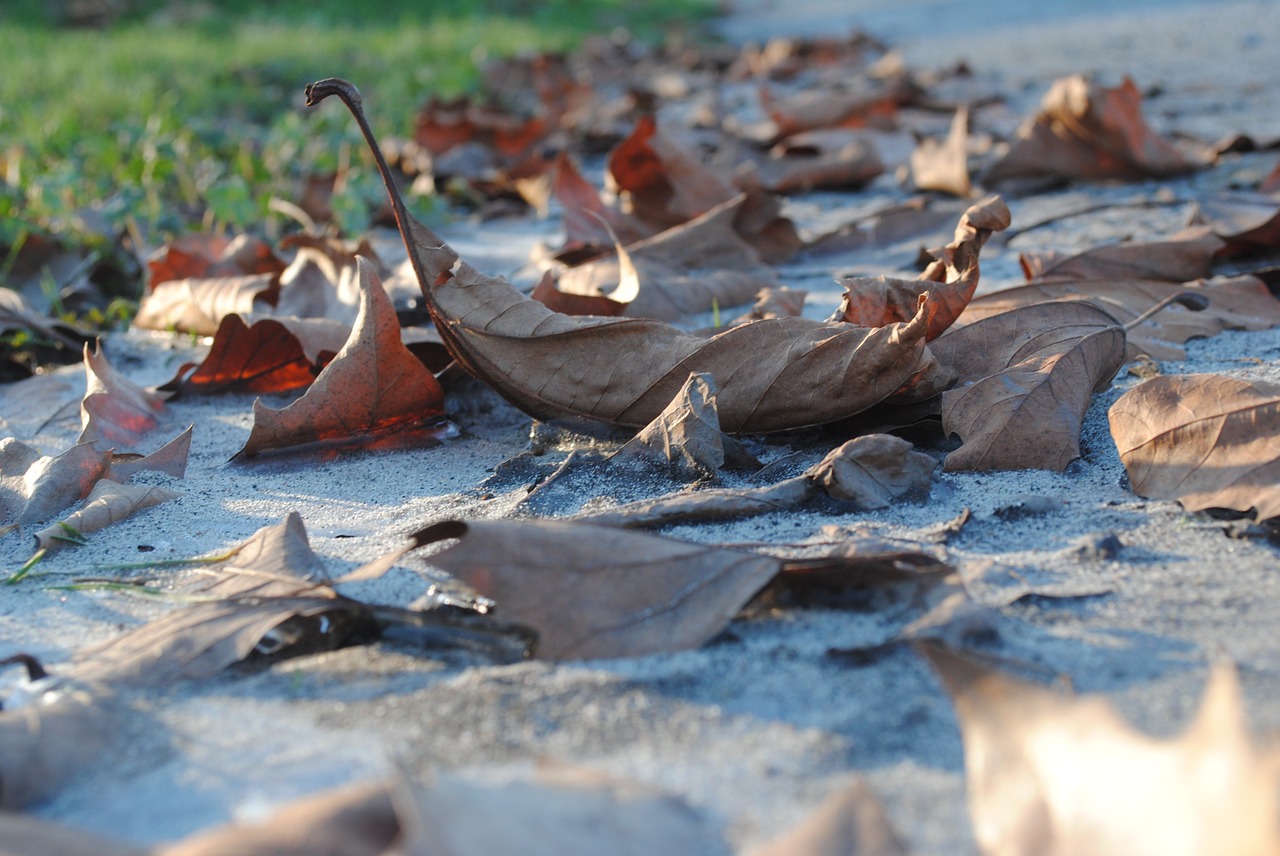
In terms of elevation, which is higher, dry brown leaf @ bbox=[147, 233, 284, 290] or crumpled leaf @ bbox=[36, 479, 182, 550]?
dry brown leaf @ bbox=[147, 233, 284, 290]

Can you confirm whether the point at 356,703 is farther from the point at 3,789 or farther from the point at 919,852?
the point at 919,852

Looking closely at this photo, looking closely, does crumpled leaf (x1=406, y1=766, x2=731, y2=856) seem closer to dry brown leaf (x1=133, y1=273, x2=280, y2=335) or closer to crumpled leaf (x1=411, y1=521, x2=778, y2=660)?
crumpled leaf (x1=411, y1=521, x2=778, y2=660)

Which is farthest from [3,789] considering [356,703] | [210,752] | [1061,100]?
[1061,100]

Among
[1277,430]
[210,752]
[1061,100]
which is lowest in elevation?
[210,752]

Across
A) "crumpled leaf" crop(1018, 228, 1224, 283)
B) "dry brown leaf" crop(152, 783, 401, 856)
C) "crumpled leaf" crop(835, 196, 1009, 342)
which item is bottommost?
"dry brown leaf" crop(152, 783, 401, 856)

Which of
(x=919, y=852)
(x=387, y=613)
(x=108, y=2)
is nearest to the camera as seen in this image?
(x=919, y=852)

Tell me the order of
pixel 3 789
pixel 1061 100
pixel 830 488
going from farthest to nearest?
A: pixel 1061 100 < pixel 830 488 < pixel 3 789

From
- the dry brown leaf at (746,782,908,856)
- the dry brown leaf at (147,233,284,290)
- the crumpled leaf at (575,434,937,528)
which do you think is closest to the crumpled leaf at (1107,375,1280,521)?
Result: the crumpled leaf at (575,434,937,528)
